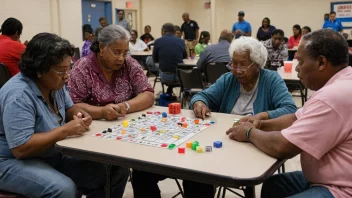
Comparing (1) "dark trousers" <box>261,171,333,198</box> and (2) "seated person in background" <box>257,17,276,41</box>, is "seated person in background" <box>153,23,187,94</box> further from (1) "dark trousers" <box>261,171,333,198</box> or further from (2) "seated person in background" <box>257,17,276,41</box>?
(2) "seated person in background" <box>257,17,276,41</box>

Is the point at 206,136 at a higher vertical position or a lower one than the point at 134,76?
lower

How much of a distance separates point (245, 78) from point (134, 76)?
Answer: 83cm

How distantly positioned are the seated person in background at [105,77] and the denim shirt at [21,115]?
1.63 ft

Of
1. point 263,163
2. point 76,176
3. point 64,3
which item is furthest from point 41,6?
point 263,163

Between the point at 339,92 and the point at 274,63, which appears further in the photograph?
the point at 274,63

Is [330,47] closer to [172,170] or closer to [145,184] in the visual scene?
[172,170]

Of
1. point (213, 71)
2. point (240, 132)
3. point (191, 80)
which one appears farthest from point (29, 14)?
point (240, 132)

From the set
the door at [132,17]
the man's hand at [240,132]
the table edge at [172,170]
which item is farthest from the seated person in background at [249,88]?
the door at [132,17]

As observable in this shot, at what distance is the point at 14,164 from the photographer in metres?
1.92

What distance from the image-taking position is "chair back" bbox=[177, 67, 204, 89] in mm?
5000

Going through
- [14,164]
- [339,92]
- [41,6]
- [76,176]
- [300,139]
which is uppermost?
[41,6]

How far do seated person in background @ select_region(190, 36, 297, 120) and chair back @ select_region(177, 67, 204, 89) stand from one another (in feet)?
7.94

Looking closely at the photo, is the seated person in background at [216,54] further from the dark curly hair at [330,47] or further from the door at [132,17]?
the door at [132,17]

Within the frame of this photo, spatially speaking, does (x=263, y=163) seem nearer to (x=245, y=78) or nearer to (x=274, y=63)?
(x=245, y=78)
